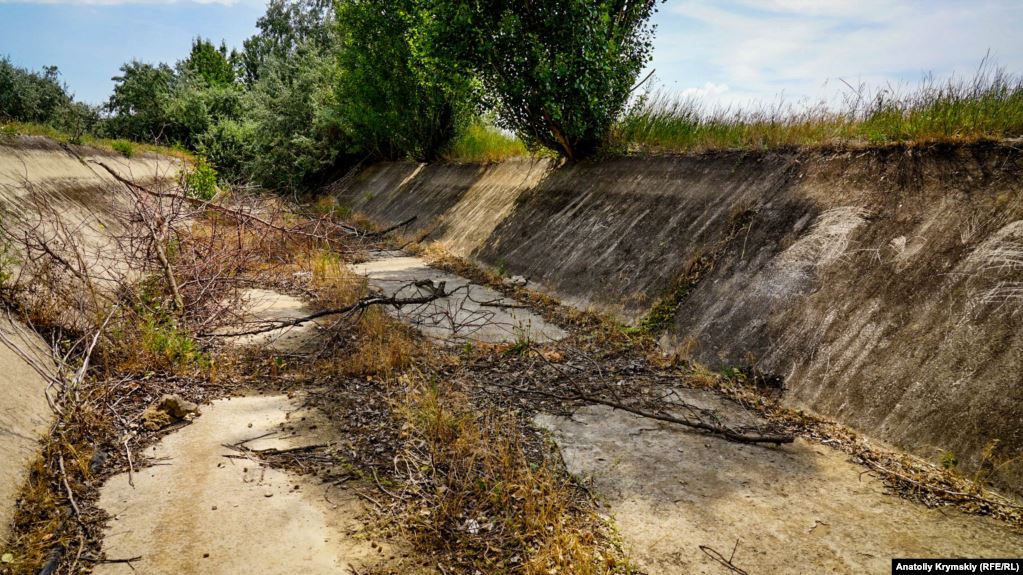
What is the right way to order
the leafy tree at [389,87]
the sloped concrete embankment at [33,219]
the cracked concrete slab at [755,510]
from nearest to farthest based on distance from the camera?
A: the cracked concrete slab at [755,510] → the sloped concrete embankment at [33,219] → the leafy tree at [389,87]

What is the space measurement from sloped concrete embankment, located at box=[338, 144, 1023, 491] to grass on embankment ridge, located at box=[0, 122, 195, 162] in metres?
9.04

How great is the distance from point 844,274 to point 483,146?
12.8 m

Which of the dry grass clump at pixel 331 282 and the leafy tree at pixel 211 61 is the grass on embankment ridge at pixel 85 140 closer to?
the dry grass clump at pixel 331 282

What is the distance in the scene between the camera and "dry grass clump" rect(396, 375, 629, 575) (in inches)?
122

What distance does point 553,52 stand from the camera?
10.2 metres

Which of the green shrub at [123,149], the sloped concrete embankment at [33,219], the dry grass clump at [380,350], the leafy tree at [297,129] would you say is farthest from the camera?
the leafy tree at [297,129]

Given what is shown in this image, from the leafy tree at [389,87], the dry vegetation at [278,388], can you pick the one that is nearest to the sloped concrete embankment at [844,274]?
the dry vegetation at [278,388]

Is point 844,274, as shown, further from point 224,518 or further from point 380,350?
point 224,518

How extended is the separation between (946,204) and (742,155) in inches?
125

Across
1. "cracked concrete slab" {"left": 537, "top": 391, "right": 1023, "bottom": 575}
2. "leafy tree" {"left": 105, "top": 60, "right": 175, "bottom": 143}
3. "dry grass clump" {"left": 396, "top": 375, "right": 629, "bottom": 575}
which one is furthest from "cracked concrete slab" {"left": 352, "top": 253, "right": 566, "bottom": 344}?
"leafy tree" {"left": 105, "top": 60, "right": 175, "bottom": 143}

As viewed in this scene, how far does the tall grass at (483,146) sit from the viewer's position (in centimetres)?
1524

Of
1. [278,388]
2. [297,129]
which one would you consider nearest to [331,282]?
[278,388]

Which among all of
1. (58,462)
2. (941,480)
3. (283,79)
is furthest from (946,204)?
(283,79)

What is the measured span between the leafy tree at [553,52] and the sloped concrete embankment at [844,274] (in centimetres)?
155
